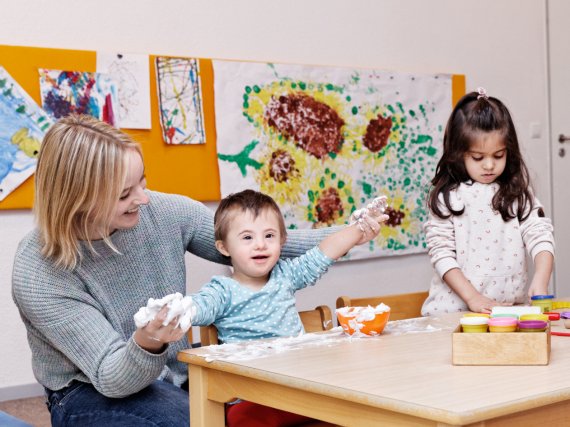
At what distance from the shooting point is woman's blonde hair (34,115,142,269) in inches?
69.7

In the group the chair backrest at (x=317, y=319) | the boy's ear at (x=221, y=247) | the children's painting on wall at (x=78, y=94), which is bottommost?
the chair backrest at (x=317, y=319)

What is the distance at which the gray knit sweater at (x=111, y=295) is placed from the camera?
67.2 inches

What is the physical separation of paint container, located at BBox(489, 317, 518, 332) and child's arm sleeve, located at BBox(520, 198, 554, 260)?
42.3 inches

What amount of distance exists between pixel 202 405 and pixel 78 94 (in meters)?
2.39

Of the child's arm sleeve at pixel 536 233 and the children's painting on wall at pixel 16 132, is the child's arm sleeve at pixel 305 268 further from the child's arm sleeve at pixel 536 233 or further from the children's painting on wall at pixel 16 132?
the children's painting on wall at pixel 16 132

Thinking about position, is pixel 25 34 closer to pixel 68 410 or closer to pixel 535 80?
pixel 68 410

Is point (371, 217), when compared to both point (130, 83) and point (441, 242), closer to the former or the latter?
point (441, 242)

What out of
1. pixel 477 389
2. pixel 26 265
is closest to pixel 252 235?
pixel 26 265

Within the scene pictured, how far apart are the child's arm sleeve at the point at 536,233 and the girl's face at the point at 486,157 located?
0.16 meters

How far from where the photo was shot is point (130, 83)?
12.6 ft

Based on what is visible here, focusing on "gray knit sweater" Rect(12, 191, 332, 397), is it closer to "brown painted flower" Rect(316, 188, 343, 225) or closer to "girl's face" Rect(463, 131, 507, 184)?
"girl's face" Rect(463, 131, 507, 184)

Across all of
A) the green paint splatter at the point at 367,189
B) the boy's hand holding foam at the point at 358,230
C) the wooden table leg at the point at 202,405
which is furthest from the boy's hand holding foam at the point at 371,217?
the green paint splatter at the point at 367,189

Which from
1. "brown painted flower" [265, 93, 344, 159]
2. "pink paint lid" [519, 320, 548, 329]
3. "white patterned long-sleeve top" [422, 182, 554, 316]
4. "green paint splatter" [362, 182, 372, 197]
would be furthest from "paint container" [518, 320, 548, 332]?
"green paint splatter" [362, 182, 372, 197]

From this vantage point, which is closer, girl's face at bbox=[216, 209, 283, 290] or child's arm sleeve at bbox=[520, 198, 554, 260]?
girl's face at bbox=[216, 209, 283, 290]
